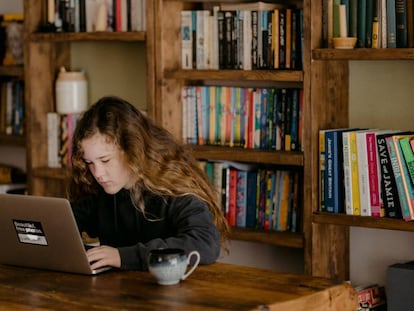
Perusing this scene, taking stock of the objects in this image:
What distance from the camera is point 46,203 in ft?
8.54

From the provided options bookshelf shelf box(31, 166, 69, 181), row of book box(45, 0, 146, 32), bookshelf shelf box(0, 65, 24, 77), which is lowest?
bookshelf shelf box(31, 166, 69, 181)

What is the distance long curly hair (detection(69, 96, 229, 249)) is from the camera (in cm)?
298

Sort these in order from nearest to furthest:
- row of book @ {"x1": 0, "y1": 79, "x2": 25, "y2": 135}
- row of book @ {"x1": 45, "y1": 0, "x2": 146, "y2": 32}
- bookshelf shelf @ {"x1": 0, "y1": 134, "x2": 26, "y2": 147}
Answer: row of book @ {"x1": 45, "y1": 0, "x2": 146, "y2": 32} < bookshelf shelf @ {"x1": 0, "y1": 134, "x2": 26, "y2": 147} < row of book @ {"x1": 0, "y1": 79, "x2": 25, "y2": 135}

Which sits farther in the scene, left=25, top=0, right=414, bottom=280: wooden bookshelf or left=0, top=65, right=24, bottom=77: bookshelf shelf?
left=0, top=65, right=24, bottom=77: bookshelf shelf

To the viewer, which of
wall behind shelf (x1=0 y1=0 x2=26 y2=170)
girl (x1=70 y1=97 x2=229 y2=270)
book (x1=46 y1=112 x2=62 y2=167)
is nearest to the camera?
girl (x1=70 y1=97 x2=229 y2=270)

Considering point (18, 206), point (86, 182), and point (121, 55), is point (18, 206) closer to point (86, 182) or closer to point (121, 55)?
point (86, 182)

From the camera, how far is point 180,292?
242cm

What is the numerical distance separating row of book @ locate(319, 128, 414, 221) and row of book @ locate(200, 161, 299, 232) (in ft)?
0.77

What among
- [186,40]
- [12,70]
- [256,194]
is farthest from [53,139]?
[256,194]

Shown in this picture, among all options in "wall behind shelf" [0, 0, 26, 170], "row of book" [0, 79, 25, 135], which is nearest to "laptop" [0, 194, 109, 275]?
"row of book" [0, 79, 25, 135]

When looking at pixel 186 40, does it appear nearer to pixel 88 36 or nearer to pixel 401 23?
pixel 88 36

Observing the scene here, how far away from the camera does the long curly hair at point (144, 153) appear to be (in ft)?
9.78

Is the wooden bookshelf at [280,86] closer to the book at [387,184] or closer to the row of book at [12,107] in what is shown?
the book at [387,184]

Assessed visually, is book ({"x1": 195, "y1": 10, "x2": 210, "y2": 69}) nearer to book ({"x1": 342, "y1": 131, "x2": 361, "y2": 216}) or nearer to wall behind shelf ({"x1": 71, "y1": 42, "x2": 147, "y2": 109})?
wall behind shelf ({"x1": 71, "y1": 42, "x2": 147, "y2": 109})
